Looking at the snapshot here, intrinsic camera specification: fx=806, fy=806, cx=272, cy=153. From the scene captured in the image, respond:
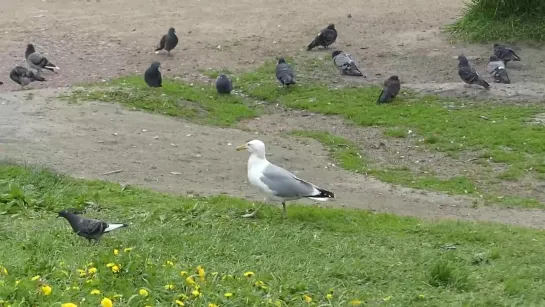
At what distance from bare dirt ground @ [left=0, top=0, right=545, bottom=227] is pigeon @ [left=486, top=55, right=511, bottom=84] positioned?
0.23m

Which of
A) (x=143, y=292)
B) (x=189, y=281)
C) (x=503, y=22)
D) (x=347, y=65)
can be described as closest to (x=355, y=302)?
(x=189, y=281)

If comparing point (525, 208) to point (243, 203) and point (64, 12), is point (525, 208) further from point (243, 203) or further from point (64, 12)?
point (64, 12)

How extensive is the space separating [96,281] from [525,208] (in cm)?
607

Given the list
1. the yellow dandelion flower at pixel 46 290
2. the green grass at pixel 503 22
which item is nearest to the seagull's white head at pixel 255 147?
the yellow dandelion flower at pixel 46 290

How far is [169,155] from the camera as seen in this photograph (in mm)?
10273

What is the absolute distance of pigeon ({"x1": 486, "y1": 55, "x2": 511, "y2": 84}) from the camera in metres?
14.4

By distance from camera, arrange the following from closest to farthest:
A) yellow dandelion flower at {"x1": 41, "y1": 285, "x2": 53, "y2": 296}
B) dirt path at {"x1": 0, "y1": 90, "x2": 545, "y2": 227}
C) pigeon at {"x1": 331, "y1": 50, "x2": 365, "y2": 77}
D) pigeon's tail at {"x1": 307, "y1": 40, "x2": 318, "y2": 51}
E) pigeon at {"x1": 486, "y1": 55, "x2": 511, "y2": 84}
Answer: yellow dandelion flower at {"x1": 41, "y1": 285, "x2": 53, "y2": 296}, dirt path at {"x1": 0, "y1": 90, "x2": 545, "y2": 227}, pigeon at {"x1": 486, "y1": 55, "x2": 511, "y2": 84}, pigeon at {"x1": 331, "y1": 50, "x2": 365, "y2": 77}, pigeon's tail at {"x1": 307, "y1": 40, "x2": 318, "y2": 51}

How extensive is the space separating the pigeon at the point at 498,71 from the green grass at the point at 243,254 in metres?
7.16

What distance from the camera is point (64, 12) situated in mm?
20906

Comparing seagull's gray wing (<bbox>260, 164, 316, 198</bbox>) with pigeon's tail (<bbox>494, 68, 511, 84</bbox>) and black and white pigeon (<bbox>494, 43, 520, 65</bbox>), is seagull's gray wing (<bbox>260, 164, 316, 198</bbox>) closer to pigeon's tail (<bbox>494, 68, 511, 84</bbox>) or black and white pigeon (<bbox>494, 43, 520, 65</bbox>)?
pigeon's tail (<bbox>494, 68, 511, 84</bbox>)

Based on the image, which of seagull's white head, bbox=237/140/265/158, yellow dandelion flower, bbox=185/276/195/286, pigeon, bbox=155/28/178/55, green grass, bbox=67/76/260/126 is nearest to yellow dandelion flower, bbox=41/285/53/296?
yellow dandelion flower, bbox=185/276/195/286

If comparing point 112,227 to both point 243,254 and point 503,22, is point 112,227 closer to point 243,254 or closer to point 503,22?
point 243,254

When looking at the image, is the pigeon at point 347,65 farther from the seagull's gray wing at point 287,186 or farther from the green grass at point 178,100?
the seagull's gray wing at point 287,186

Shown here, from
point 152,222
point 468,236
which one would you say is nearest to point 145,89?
point 152,222
